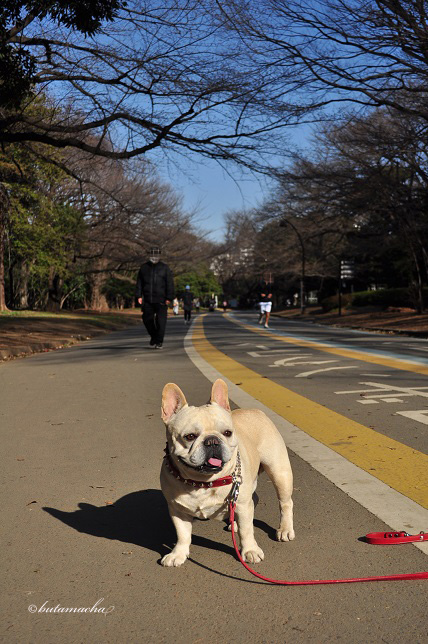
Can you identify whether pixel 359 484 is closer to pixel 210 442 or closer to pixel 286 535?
pixel 286 535

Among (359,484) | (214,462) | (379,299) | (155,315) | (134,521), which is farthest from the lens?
(379,299)

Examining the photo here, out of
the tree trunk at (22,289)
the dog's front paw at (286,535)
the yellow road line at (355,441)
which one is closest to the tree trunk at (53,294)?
the tree trunk at (22,289)

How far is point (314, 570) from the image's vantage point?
3.29m

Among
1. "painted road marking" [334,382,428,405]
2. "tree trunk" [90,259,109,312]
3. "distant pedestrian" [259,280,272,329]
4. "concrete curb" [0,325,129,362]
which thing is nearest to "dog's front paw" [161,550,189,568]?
"painted road marking" [334,382,428,405]

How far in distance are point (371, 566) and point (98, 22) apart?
488 inches

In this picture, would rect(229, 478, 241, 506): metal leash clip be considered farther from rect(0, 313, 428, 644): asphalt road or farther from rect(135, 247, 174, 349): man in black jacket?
rect(135, 247, 174, 349): man in black jacket

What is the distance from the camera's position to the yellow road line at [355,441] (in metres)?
4.79

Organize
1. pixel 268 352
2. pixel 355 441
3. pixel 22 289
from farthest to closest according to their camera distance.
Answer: pixel 22 289 → pixel 268 352 → pixel 355 441

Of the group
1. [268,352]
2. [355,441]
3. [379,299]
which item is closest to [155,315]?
[268,352]

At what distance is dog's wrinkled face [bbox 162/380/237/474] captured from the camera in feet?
10.1

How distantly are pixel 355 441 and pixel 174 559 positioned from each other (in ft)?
9.80

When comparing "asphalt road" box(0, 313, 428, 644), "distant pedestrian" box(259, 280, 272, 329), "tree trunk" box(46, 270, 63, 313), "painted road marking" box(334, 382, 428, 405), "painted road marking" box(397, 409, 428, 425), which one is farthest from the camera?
"tree trunk" box(46, 270, 63, 313)

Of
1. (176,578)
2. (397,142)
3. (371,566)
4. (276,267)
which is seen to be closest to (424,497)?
(371,566)

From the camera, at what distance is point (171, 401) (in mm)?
3385
